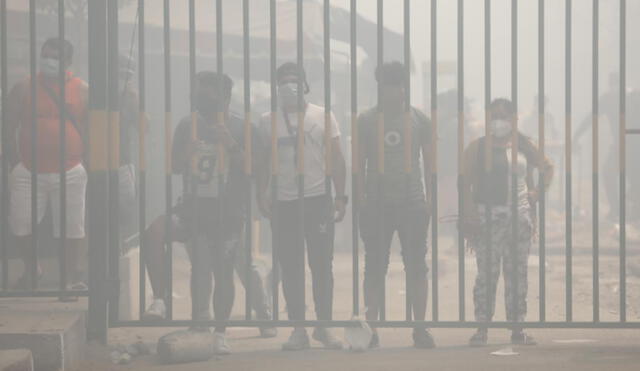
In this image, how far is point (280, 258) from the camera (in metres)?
6.98

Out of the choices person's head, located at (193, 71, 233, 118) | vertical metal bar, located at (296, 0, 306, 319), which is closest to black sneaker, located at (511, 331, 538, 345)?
vertical metal bar, located at (296, 0, 306, 319)

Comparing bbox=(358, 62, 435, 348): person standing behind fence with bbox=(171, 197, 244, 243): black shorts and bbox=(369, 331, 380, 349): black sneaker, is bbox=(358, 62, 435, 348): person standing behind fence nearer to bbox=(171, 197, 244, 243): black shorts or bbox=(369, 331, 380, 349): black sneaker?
bbox=(369, 331, 380, 349): black sneaker

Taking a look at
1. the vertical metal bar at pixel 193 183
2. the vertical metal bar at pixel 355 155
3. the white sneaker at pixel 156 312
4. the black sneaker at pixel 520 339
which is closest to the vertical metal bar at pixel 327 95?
the vertical metal bar at pixel 355 155

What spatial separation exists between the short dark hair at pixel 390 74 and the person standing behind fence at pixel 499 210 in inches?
21.6

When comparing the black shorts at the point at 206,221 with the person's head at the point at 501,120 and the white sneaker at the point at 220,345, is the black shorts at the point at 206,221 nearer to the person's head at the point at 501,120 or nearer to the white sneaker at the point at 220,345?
the white sneaker at the point at 220,345

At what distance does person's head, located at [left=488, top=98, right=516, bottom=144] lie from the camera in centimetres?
721

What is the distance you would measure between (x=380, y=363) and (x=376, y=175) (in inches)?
44.0

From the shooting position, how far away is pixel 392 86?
691cm

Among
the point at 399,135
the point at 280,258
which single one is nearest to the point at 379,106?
the point at 399,135

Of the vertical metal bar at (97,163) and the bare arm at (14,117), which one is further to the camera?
the bare arm at (14,117)

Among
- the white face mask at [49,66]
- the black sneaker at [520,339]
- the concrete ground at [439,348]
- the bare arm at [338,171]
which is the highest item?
the white face mask at [49,66]

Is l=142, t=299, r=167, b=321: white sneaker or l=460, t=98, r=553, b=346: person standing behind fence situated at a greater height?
l=460, t=98, r=553, b=346: person standing behind fence

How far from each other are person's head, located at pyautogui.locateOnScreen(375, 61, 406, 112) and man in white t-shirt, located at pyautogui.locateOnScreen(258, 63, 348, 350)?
0.32m

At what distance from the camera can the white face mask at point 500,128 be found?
285 inches
